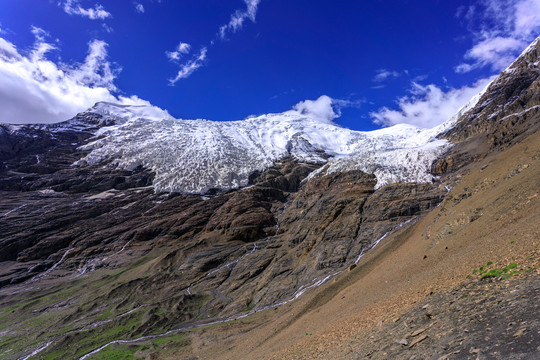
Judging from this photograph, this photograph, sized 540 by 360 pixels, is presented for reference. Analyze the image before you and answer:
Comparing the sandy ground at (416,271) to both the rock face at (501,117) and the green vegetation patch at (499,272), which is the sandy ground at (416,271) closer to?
the green vegetation patch at (499,272)

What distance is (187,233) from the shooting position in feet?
363

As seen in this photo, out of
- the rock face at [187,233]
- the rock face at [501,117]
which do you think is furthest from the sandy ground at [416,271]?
the rock face at [501,117]

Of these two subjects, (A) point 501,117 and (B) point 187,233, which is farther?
(B) point 187,233

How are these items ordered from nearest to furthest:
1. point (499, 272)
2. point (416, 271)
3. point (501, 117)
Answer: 1. point (499, 272)
2. point (416, 271)
3. point (501, 117)

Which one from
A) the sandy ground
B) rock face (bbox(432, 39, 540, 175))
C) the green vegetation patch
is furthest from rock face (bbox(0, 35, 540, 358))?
the green vegetation patch

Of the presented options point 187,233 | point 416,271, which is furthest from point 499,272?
point 187,233

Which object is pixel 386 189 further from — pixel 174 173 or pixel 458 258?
pixel 174 173

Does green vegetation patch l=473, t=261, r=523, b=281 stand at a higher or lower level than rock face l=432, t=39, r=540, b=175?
lower

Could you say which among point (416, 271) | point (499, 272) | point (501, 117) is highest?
point (501, 117)

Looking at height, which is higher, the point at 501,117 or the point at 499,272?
the point at 501,117

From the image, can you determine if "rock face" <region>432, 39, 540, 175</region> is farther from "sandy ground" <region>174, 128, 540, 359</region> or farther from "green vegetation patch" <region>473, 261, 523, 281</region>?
"green vegetation patch" <region>473, 261, 523, 281</region>

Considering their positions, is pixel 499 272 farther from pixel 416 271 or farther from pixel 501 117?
pixel 501 117

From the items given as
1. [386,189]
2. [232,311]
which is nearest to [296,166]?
[386,189]

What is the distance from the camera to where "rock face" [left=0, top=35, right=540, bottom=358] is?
63.3 m
